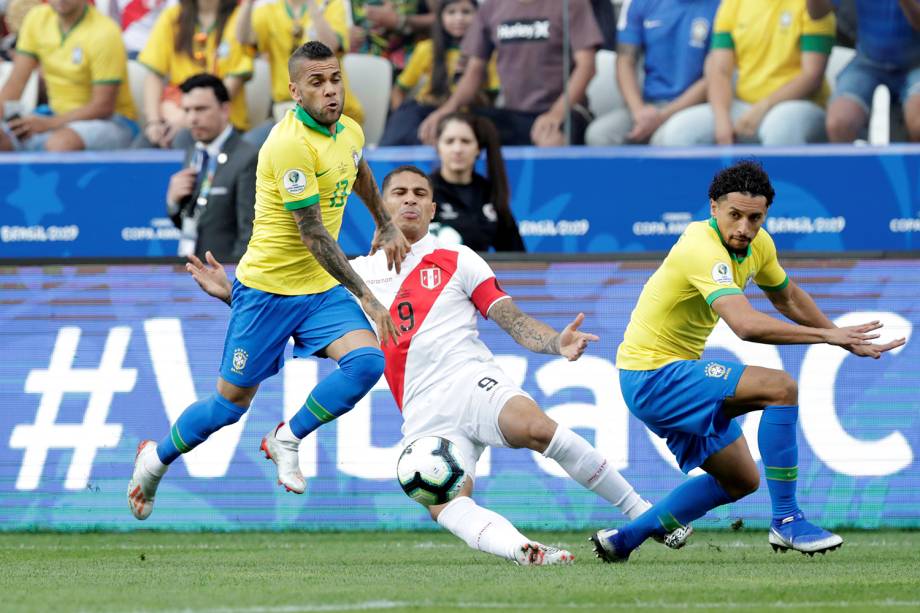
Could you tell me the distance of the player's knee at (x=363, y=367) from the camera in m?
7.30

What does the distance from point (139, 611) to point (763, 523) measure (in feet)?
16.3

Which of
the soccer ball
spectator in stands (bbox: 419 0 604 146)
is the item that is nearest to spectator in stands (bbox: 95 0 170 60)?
spectator in stands (bbox: 419 0 604 146)

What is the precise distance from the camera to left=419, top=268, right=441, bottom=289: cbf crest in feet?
24.6

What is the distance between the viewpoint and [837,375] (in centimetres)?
911

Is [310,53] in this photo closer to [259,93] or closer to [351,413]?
[351,413]

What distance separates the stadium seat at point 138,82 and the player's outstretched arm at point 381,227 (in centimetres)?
473

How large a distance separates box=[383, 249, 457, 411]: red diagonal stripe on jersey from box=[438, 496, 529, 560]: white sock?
792mm

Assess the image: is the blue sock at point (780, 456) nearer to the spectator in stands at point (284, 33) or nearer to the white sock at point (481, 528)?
the white sock at point (481, 528)

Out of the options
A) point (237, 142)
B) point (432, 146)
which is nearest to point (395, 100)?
point (432, 146)

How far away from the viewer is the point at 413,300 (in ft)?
24.6

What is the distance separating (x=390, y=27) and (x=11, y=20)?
3164 millimetres

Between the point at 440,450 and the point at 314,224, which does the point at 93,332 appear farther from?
the point at 440,450

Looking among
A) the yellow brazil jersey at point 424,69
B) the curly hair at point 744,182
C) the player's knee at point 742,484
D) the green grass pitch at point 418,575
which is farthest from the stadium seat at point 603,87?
the player's knee at point 742,484

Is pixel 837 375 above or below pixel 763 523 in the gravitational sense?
above
